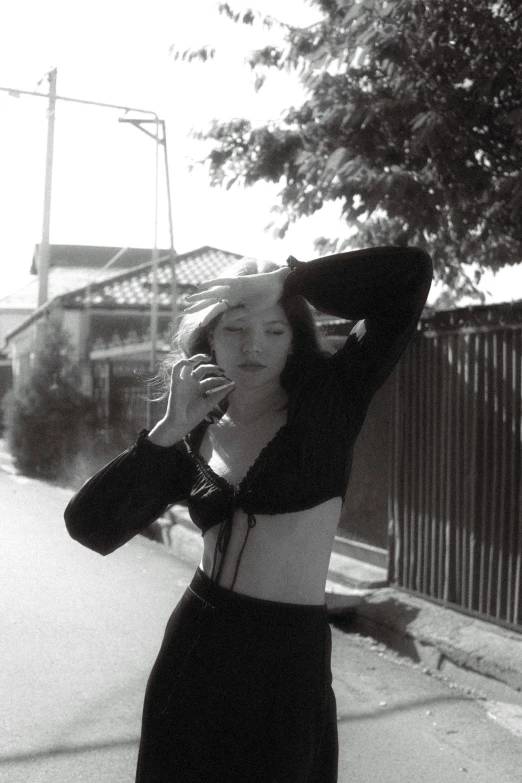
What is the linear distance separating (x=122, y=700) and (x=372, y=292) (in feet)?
10.2

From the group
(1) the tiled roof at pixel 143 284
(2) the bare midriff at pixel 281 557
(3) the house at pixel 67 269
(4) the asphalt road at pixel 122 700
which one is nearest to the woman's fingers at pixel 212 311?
(2) the bare midriff at pixel 281 557

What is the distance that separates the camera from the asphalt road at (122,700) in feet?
12.8

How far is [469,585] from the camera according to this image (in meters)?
5.88

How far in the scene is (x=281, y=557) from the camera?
6.51 feet

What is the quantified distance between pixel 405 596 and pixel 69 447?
1159 centimetres

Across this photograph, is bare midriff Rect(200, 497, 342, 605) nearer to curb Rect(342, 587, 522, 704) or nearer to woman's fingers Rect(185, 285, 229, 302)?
woman's fingers Rect(185, 285, 229, 302)

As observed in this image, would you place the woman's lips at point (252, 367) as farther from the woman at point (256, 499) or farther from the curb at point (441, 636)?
the curb at point (441, 636)

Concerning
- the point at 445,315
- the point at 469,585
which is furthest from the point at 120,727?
the point at 445,315

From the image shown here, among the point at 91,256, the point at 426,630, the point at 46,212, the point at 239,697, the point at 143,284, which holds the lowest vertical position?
the point at 426,630

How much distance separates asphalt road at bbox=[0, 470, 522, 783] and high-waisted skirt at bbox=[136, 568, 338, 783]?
198 centimetres

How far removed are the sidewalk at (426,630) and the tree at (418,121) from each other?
7.89 ft

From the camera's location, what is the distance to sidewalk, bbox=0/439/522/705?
4.98m

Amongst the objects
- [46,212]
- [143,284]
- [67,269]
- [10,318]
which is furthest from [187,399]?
[10,318]

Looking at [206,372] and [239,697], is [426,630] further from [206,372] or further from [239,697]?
[206,372]
